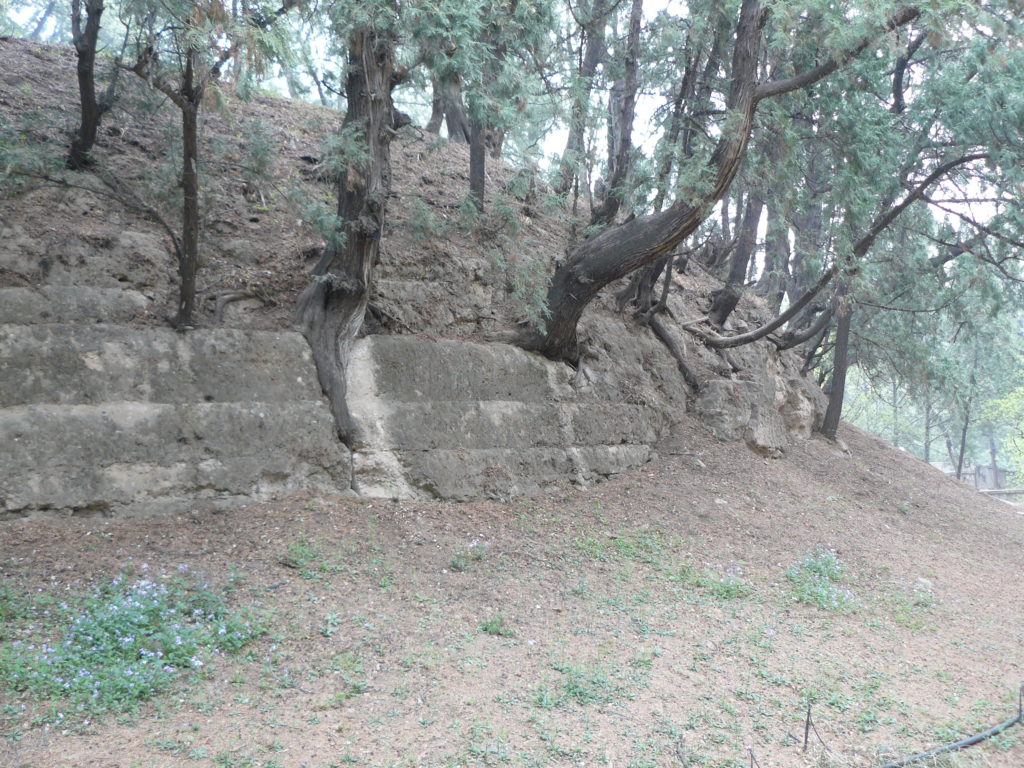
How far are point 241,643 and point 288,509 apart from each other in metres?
2.00

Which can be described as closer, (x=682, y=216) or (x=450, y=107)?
(x=682, y=216)

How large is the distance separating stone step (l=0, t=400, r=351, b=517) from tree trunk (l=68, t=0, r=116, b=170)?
329 cm

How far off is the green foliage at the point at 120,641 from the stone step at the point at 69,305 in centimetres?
260

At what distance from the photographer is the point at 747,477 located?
11242 millimetres

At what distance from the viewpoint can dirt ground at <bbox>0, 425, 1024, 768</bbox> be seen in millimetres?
4512

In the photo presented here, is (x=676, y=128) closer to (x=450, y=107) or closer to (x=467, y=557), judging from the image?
(x=450, y=107)

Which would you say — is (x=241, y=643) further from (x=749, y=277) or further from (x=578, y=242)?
(x=749, y=277)

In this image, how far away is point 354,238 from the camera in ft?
26.3

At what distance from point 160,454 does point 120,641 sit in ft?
7.01

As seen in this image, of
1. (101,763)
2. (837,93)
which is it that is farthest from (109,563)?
(837,93)

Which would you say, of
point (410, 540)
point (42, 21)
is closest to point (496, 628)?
point (410, 540)

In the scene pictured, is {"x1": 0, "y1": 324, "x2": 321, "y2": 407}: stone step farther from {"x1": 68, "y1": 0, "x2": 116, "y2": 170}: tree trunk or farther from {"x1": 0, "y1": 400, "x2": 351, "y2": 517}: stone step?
{"x1": 68, "y1": 0, "x2": 116, "y2": 170}: tree trunk

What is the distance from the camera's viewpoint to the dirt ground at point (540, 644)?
4512 millimetres

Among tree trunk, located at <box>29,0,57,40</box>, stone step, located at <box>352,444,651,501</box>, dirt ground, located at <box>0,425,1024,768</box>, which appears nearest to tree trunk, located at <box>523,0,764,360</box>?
stone step, located at <box>352,444,651,501</box>
